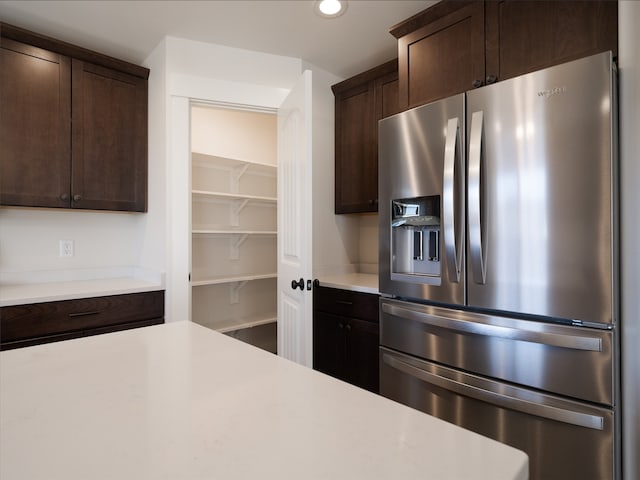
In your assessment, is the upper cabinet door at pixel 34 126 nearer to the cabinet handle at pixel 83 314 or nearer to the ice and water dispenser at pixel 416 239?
the cabinet handle at pixel 83 314

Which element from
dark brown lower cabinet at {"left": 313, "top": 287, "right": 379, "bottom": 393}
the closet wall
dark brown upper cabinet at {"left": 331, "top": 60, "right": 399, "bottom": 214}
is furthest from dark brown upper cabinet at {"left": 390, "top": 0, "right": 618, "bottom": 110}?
the closet wall

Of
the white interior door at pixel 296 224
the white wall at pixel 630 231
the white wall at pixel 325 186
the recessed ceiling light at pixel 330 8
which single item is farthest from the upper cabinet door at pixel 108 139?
the white wall at pixel 630 231

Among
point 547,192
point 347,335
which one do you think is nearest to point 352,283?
point 347,335

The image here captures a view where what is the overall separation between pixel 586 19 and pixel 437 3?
748mm

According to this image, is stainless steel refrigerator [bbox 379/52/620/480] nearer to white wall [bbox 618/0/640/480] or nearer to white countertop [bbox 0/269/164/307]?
white wall [bbox 618/0/640/480]

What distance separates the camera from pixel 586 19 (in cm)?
132

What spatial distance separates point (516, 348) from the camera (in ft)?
4.33

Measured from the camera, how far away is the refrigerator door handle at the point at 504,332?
1.18m

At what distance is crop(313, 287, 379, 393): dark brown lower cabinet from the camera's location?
79.7 inches

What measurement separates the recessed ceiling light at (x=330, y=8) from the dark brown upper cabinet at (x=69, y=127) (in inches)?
51.3

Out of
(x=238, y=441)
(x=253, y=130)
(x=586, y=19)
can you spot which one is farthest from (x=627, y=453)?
(x=253, y=130)

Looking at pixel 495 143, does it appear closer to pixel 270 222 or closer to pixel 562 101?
pixel 562 101

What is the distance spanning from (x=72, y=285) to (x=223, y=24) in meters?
1.85

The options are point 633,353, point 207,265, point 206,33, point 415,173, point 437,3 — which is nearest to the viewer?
point 633,353
